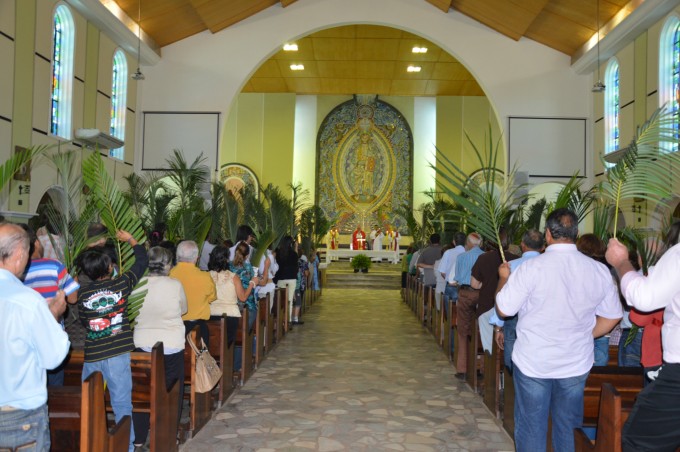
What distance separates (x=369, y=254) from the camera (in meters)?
24.0

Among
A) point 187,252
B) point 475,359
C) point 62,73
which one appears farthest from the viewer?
point 62,73

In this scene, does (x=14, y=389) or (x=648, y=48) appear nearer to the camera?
(x=14, y=389)

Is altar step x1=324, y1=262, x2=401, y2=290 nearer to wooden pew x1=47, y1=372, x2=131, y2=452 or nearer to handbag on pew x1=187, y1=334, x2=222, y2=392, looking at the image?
handbag on pew x1=187, y1=334, x2=222, y2=392

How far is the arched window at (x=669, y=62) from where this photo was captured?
12.2 metres

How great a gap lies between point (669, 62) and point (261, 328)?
9427mm

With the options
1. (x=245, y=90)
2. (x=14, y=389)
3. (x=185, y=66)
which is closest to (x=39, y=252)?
(x=14, y=389)

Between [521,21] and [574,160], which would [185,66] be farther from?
[574,160]

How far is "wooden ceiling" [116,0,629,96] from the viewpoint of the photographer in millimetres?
14469

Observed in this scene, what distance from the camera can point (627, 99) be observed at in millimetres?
13969

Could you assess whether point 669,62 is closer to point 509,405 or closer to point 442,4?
point 442,4

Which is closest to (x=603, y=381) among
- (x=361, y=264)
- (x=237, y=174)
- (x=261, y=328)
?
(x=261, y=328)

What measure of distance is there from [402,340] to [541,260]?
6737 millimetres

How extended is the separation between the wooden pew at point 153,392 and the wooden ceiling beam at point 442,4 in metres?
13.5

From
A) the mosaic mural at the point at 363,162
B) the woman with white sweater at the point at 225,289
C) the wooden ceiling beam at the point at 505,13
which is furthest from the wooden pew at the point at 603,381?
the mosaic mural at the point at 363,162
